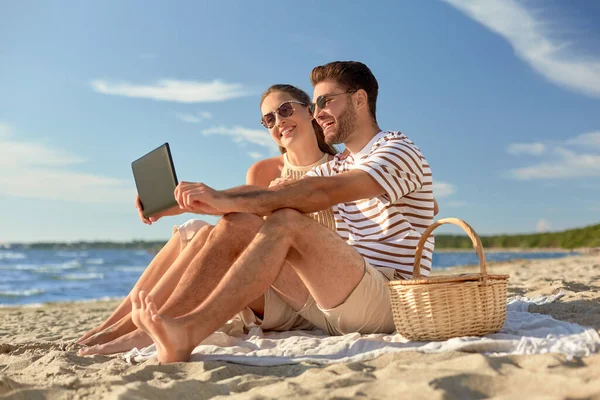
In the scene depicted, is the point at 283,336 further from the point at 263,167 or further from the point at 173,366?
the point at 263,167

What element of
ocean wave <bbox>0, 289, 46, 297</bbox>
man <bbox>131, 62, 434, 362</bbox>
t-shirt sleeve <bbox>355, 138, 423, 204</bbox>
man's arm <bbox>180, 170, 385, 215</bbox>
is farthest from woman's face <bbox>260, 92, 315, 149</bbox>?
ocean wave <bbox>0, 289, 46, 297</bbox>

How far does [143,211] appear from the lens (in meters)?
→ 3.82

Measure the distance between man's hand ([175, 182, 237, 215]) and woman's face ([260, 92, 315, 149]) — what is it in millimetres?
1633

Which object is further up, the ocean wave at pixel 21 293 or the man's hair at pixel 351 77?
the man's hair at pixel 351 77

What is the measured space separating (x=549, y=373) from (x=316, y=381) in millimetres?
914

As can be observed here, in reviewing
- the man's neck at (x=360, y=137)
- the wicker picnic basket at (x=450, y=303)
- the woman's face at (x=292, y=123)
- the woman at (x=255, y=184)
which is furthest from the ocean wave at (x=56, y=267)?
the wicker picnic basket at (x=450, y=303)

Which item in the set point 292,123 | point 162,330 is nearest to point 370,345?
point 162,330

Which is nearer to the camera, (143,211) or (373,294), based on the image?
(373,294)

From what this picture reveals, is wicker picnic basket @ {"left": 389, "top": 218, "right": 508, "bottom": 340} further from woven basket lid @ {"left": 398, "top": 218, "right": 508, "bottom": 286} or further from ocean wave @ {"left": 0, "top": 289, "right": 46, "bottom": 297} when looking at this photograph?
ocean wave @ {"left": 0, "top": 289, "right": 46, "bottom": 297}

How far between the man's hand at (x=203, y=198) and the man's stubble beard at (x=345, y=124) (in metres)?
0.90

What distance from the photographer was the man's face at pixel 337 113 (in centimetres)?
365

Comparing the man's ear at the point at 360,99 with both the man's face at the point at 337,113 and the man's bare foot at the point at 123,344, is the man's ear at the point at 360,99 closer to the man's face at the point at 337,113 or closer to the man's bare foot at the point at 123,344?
the man's face at the point at 337,113

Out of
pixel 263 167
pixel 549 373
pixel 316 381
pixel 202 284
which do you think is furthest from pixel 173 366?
pixel 263 167

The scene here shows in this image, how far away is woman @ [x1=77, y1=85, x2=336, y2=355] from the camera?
356 cm
